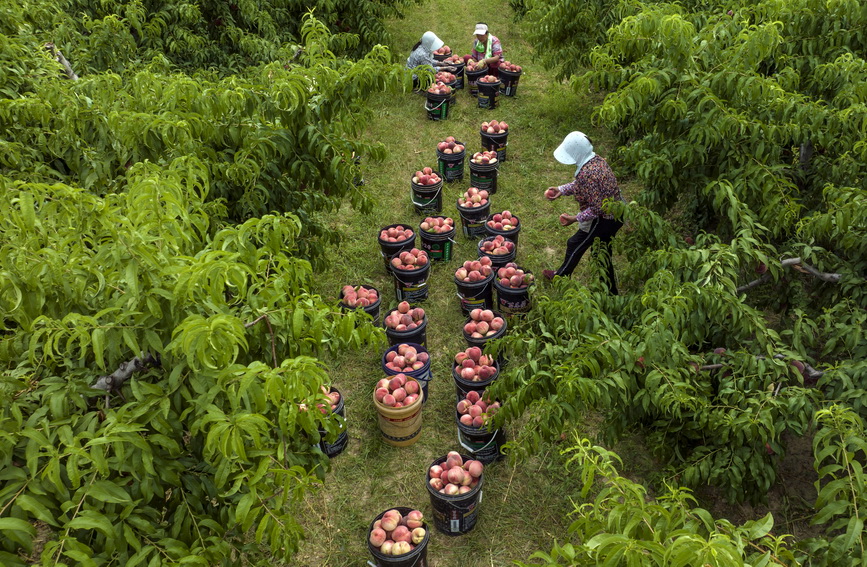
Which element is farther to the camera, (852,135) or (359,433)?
(359,433)

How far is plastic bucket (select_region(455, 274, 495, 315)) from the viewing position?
6.20m

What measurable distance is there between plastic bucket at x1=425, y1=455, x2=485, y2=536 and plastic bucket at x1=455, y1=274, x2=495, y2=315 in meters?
2.20

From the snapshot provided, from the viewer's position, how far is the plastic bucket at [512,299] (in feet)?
20.3

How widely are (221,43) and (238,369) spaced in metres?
7.20

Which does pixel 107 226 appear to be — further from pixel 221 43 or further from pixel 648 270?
pixel 221 43

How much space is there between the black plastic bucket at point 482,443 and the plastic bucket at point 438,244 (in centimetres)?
265

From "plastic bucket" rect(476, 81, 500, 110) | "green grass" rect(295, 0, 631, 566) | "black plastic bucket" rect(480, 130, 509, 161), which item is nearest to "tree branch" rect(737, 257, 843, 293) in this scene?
"green grass" rect(295, 0, 631, 566)

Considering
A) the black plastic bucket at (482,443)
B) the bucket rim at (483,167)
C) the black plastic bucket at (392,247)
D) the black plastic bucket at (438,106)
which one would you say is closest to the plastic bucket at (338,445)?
the black plastic bucket at (482,443)

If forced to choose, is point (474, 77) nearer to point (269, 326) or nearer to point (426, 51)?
point (426, 51)

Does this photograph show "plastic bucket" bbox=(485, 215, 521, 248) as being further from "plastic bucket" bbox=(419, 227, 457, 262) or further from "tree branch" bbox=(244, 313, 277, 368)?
"tree branch" bbox=(244, 313, 277, 368)

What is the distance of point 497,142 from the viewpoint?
8.82m

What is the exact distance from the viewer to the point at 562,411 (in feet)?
11.5

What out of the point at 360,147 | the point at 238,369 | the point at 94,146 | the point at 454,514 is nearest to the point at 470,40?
the point at 360,147

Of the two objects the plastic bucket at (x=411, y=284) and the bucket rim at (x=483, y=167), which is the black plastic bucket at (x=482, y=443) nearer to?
the plastic bucket at (x=411, y=284)
